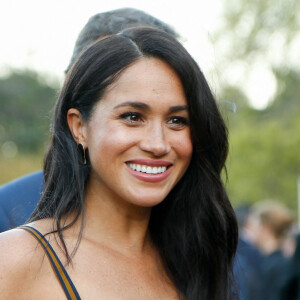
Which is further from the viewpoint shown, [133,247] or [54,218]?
[133,247]

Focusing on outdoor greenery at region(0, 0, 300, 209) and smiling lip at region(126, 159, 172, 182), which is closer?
smiling lip at region(126, 159, 172, 182)

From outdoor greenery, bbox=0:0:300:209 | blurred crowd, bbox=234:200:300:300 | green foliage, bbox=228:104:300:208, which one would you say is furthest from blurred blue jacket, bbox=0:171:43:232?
green foliage, bbox=228:104:300:208

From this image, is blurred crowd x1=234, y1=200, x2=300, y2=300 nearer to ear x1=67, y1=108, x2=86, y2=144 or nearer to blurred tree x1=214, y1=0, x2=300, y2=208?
ear x1=67, y1=108, x2=86, y2=144

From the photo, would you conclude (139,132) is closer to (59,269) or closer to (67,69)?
(59,269)

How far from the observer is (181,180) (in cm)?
379

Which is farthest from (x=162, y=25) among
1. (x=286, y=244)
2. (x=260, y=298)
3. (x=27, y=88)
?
(x=27, y=88)

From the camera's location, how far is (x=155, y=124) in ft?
10.7

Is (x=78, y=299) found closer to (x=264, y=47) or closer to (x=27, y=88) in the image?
(x=264, y=47)

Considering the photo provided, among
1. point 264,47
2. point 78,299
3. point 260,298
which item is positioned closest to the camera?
point 78,299

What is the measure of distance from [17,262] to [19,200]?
93 centimetres

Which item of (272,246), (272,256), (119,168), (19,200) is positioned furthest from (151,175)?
(272,246)

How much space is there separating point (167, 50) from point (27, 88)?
125 feet

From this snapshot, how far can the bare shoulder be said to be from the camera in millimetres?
2916

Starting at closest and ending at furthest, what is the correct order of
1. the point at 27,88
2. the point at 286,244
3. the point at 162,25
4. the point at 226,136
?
1. the point at 226,136
2. the point at 162,25
3. the point at 286,244
4. the point at 27,88
